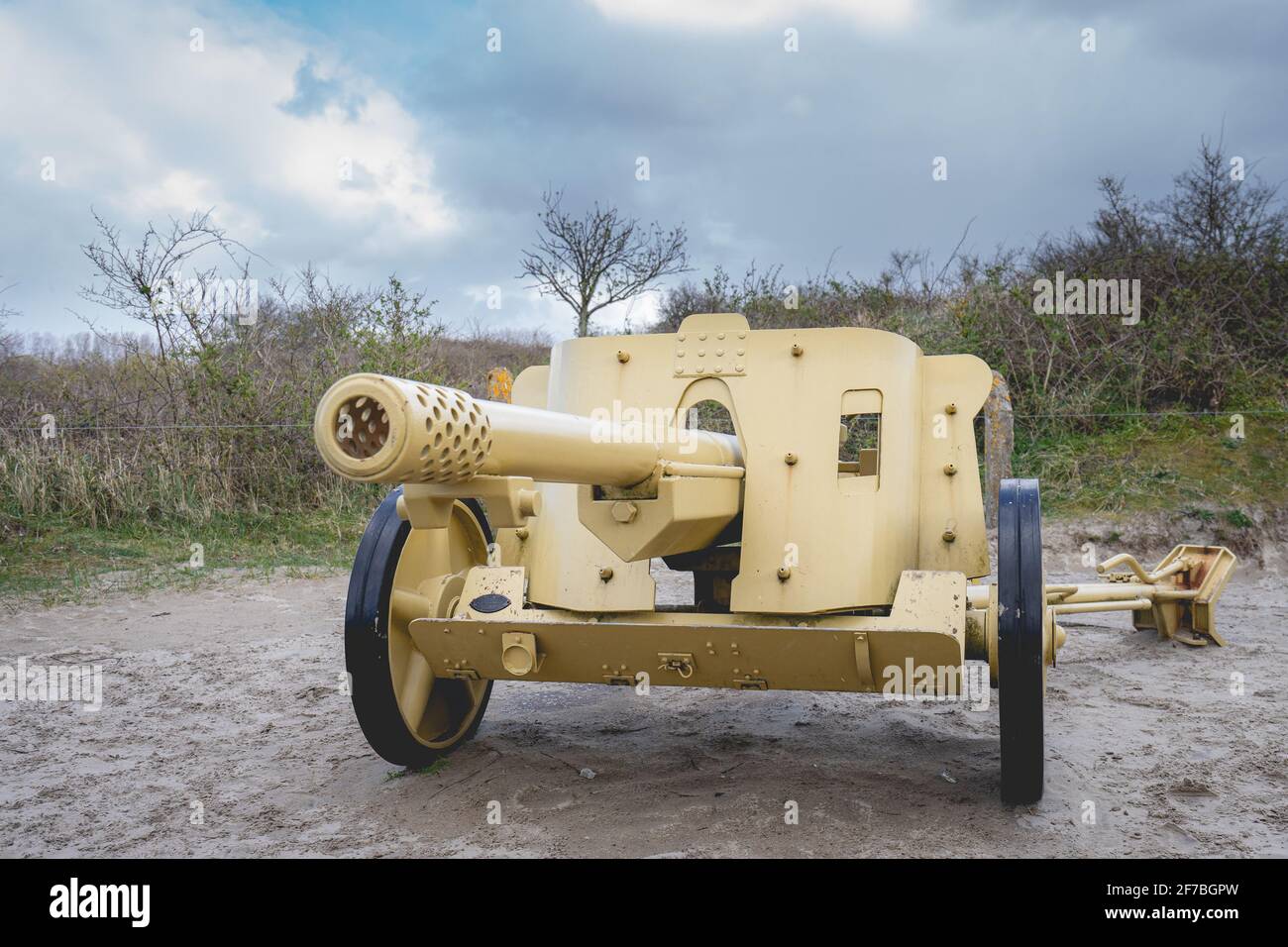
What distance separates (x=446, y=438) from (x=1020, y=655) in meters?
2.05

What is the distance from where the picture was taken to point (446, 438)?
7.39 feet

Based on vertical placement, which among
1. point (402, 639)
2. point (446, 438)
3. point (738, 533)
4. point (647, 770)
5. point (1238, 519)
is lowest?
point (647, 770)

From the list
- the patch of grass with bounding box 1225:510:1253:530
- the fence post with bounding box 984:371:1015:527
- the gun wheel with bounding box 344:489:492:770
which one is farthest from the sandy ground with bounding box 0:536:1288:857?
the fence post with bounding box 984:371:1015:527

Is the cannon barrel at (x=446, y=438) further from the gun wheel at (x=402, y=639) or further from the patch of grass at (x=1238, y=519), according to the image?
the patch of grass at (x=1238, y=519)

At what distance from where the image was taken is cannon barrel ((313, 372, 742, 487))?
218cm

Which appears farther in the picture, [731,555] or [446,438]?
[731,555]

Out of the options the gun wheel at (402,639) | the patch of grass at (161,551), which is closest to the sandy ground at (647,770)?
the gun wheel at (402,639)

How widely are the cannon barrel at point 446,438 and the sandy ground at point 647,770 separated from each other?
1321 millimetres

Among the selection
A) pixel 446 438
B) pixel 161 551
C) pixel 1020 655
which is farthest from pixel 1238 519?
pixel 161 551

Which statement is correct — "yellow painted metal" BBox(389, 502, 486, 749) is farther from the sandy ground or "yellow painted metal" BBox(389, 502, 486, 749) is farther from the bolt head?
the bolt head

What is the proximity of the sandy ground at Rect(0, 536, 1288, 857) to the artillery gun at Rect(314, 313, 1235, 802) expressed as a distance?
295 millimetres

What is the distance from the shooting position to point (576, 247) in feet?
50.5

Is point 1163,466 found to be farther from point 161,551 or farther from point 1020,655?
point 161,551
